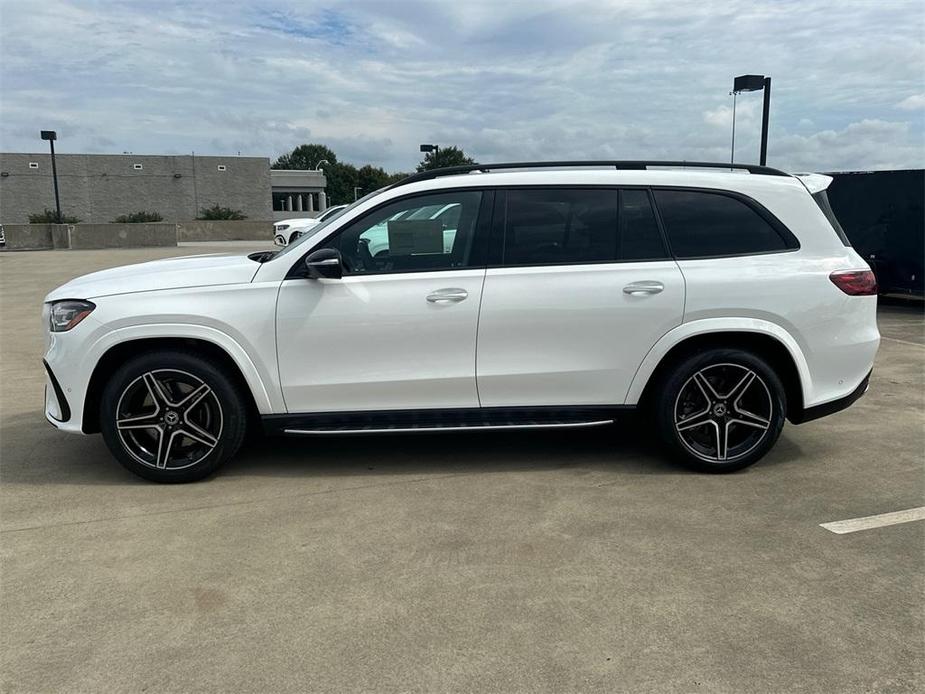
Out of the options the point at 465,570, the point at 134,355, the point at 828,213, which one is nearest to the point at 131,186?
the point at 134,355

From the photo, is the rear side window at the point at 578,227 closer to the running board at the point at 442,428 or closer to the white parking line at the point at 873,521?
the running board at the point at 442,428

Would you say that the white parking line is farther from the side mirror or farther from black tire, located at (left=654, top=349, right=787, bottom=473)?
the side mirror

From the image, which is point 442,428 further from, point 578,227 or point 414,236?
point 578,227

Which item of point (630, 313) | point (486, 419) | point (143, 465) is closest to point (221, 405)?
point (143, 465)

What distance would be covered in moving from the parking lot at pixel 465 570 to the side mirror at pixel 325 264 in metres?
1.27

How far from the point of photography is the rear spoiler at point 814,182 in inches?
180

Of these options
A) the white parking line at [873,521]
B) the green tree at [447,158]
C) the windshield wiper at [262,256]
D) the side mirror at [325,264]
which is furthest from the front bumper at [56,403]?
the green tree at [447,158]

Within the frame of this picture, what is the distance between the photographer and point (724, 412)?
14.5ft

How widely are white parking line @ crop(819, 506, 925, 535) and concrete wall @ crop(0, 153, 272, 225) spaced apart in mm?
57169

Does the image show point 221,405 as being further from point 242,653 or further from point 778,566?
point 778,566

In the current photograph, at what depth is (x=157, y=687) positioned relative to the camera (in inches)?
99.7

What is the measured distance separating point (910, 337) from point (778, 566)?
717 centimetres

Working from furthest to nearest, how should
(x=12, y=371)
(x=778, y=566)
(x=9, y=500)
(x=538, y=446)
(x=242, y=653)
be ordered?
(x=12, y=371)
(x=538, y=446)
(x=9, y=500)
(x=778, y=566)
(x=242, y=653)

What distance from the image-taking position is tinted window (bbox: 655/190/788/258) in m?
4.43
